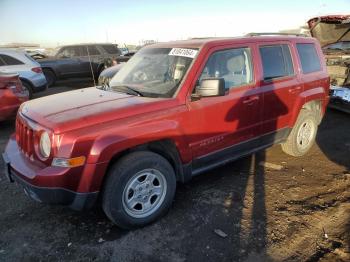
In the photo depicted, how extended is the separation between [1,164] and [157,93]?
289 centimetres

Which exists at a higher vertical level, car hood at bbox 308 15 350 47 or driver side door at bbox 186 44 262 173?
car hood at bbox 308 15 350 47

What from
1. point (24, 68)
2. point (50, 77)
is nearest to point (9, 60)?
point (24, 68)

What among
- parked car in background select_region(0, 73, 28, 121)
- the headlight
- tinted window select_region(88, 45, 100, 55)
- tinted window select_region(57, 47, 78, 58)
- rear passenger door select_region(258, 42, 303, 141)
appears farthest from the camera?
tinted window select_region(88, 45, 100, 55)

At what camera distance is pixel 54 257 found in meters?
3.05

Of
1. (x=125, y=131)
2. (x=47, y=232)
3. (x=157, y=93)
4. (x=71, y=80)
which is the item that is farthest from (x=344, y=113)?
(x=71, y=80)

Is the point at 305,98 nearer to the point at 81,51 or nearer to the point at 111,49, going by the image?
the point at 81,51

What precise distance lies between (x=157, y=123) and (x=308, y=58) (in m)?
2.98

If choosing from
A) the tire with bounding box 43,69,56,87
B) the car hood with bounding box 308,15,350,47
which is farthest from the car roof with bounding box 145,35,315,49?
the tire with bounding box 43,69,56,87

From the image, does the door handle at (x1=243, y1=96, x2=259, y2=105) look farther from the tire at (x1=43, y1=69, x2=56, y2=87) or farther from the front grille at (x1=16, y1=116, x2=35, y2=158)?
the tire at (x1=43, y1=69, x2=56, y2=87)

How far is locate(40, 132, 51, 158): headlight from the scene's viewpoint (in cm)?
304

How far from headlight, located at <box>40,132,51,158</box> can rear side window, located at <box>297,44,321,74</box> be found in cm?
364

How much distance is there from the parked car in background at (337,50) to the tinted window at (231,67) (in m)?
4.15

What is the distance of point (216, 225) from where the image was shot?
3473 millimetres

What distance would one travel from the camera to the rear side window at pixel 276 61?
438cm
